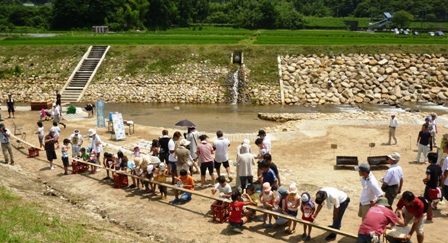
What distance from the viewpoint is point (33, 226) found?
887cm

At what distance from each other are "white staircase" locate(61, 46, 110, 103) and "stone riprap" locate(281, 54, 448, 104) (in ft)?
51.5

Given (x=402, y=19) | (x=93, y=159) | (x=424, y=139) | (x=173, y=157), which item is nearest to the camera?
(x=173, y=157)

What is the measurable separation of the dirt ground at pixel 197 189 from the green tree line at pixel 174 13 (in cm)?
4809

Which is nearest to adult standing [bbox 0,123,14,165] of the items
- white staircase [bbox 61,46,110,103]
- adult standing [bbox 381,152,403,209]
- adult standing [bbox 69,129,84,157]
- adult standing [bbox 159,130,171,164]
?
adult standing [bbox 69,129,84,157]

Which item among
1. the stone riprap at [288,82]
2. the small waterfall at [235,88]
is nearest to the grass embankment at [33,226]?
the small waterfall at [235,88]

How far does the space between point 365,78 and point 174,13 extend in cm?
4720

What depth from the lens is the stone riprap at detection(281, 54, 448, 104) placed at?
32188 millimetres

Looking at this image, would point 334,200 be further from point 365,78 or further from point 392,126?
point 365,78

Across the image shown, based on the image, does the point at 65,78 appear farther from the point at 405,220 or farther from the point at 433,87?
the point at 405,220

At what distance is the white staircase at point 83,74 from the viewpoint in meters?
33.7

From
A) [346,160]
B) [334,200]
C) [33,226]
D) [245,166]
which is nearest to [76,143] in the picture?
[33,226]

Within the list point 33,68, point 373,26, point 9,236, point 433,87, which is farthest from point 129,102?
point 373,26

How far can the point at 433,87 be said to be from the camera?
109 ft

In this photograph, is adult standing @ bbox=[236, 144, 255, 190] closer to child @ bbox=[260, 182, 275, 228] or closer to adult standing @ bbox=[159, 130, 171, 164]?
child @ bbox=[260, 182, 275, 228]
